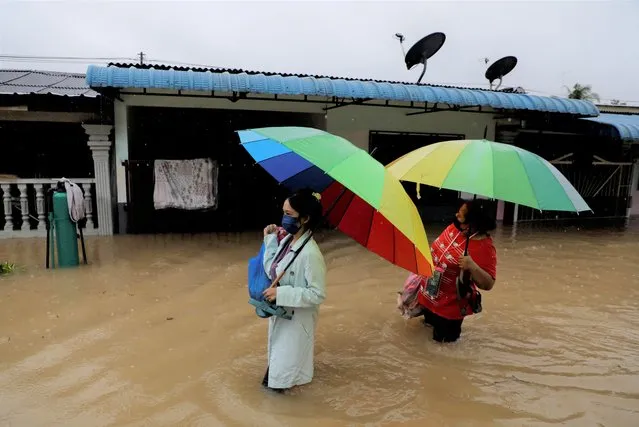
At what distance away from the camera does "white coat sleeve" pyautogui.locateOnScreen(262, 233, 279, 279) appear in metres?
2.90

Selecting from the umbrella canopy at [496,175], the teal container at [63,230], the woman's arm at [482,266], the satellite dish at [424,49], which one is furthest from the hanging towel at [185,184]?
the woman's arm at [482,266]

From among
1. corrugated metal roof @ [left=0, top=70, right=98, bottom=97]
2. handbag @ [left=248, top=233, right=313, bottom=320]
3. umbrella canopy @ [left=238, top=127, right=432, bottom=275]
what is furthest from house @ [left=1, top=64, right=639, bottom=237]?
handbag @ [left=248, top=233, right=313, bottom=320]

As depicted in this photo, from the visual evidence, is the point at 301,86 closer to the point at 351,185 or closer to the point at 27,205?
the point at 27,205

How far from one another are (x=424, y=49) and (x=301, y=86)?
373 centimetres

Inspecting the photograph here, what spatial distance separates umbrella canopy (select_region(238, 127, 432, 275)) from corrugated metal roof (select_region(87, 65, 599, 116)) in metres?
4.00

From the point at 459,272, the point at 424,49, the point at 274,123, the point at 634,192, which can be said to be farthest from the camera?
the point at 634,192

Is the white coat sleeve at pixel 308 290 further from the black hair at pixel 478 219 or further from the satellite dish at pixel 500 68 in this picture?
the satellite dish at pixel 500 68

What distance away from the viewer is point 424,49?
972cm

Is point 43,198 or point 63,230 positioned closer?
point 63,230

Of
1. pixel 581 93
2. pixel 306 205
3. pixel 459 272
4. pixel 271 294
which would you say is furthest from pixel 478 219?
pixel 581 93

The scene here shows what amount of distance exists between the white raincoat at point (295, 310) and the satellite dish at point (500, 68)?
387 inches

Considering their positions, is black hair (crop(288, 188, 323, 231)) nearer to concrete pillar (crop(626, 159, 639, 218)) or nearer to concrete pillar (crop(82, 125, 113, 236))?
concrete pillar (crop(82, 125, 113, 236))

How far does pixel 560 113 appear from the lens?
9492 millimetres

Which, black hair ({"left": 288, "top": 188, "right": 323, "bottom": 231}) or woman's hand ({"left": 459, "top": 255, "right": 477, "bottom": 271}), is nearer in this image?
black hair ({"left": 288, "top": 188, "right": 323, "bottom": 231})
